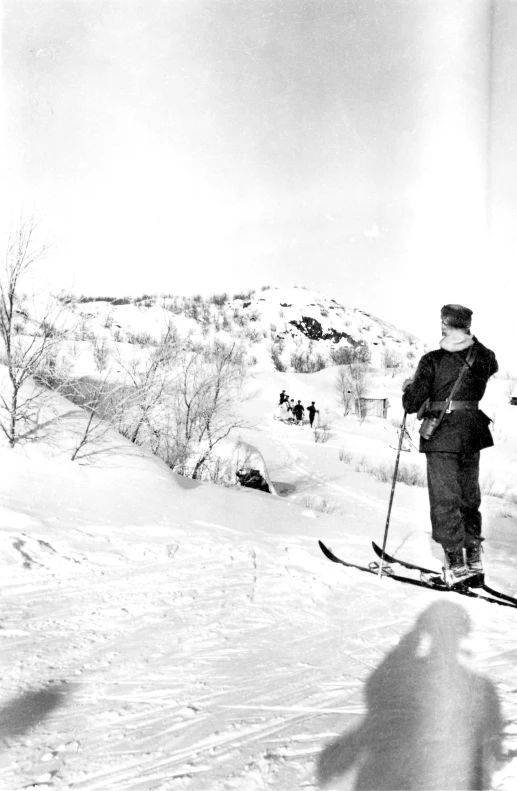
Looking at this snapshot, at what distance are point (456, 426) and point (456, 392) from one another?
0.23m

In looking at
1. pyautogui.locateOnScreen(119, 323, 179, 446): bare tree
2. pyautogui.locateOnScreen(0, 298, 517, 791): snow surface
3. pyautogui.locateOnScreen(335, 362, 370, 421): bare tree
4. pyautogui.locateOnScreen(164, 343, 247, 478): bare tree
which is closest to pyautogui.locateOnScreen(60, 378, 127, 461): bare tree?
pyautogui.locateOnScreen(119, 323, 179, 446): bare tree

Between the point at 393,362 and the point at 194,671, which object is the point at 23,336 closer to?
the point at 194,671

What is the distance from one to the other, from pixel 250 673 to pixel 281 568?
146cm

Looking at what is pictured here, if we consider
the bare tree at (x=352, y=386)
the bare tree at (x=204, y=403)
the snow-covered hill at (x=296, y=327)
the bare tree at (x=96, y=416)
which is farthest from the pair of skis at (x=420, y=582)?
the snow-covered hill at (x=296, y=327)

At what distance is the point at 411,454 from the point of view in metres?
19.4

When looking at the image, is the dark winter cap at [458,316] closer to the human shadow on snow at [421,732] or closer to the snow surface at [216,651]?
A: the snow surface at [216,651]

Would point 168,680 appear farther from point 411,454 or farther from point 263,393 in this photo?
point 263,393

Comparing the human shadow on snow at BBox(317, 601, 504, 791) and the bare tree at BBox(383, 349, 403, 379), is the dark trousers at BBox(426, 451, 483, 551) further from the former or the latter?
the bare tree at BBox(383, 349, 403, 379)

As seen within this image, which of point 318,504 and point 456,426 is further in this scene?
point 318,504

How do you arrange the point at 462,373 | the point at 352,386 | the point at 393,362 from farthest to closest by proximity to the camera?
the point at 393,362 → the point at 352,386 → the point at 462,373

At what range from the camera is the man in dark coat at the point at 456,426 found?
337 cm

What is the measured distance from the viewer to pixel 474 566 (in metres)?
3.22

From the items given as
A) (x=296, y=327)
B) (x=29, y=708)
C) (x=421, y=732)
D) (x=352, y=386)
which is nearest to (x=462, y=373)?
(x=421, y=732)

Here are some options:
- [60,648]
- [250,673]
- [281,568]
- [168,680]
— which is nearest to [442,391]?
[281,568]
